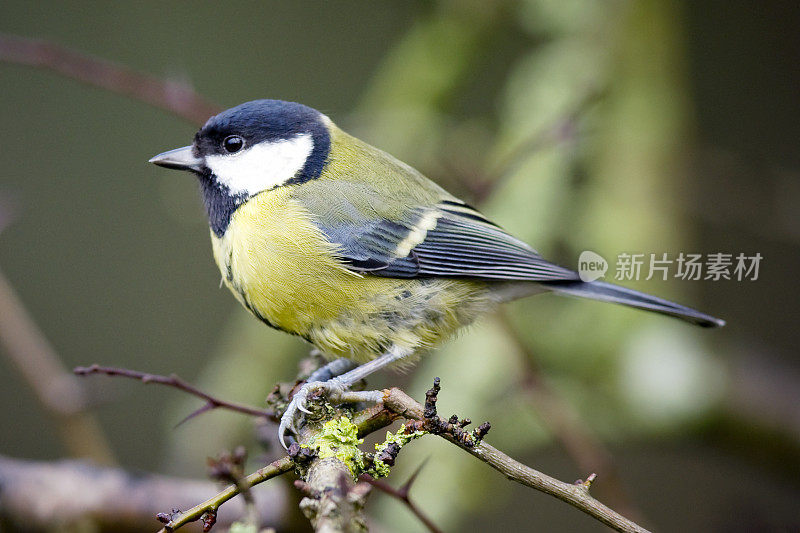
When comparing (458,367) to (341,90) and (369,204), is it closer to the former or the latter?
(369,204)

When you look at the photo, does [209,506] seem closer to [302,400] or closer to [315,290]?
[302,400]

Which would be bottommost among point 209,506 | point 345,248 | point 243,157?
point 209,506

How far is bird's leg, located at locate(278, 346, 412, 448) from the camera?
118 centimetres

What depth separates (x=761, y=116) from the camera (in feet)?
10.9

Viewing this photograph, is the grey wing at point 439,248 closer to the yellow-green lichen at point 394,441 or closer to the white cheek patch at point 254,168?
the white cheek patch at point 254,168

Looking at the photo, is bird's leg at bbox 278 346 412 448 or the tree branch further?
the tree branch

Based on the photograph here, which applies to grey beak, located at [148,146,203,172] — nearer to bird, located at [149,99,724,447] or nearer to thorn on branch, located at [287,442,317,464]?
bird, located at [149,99,724,447]

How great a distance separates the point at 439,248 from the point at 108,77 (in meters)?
1.03

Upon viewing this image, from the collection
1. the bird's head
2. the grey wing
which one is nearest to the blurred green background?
the grey wing

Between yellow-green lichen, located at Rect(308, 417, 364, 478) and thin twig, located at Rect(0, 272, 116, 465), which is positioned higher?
yellow-green lichen, located at Rect(308, 417, 364, 478)

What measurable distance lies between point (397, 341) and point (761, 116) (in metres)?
2.54

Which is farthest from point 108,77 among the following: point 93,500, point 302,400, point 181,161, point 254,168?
point 302,400

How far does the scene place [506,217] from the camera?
230 centimetres

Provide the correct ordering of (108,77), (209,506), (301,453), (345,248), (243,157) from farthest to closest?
(108,77) < (243,157) < (345,248) < (301,453) < (209,506)
